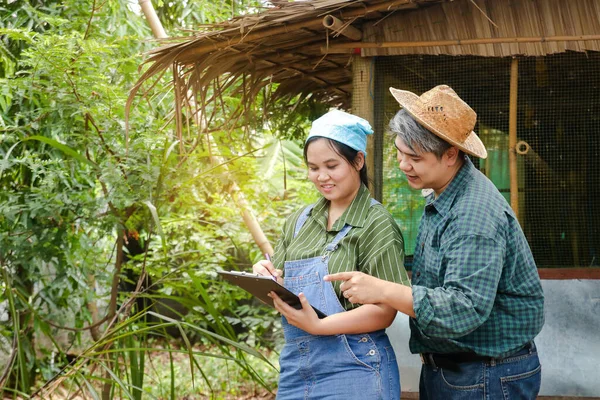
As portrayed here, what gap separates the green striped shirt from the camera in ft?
7.19

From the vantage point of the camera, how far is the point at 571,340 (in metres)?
3.75

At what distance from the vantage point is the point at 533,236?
3.85 meters

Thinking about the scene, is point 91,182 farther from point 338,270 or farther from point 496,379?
point 496,379

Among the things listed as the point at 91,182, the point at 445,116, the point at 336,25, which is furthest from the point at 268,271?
the point at 91,182

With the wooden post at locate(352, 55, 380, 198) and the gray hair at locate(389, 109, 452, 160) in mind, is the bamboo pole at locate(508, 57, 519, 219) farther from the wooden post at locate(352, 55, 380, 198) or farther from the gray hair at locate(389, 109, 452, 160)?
the gray hair at locate(389, 109, 452, 160)

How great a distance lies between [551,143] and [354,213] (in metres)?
1.91

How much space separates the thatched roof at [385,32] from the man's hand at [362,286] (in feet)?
6.09

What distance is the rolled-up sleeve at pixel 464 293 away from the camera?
6.43ft

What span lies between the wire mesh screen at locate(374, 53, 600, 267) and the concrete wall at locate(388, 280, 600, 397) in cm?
15

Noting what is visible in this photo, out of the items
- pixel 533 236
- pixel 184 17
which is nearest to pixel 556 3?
pixel 533 236

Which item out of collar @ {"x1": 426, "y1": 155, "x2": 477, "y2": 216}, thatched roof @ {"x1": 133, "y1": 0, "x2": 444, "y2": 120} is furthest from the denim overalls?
thatched roof @ {"x1": 133, "y1": 0, "x2": 444, "y2": 120}

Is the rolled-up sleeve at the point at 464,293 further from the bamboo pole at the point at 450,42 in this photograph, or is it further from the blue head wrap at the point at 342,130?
the bamboo pole at the point at 450,42

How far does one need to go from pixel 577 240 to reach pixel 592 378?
27.1 inches

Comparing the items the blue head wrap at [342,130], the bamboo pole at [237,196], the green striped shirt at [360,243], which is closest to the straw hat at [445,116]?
the blue head wrap at [342,130]
